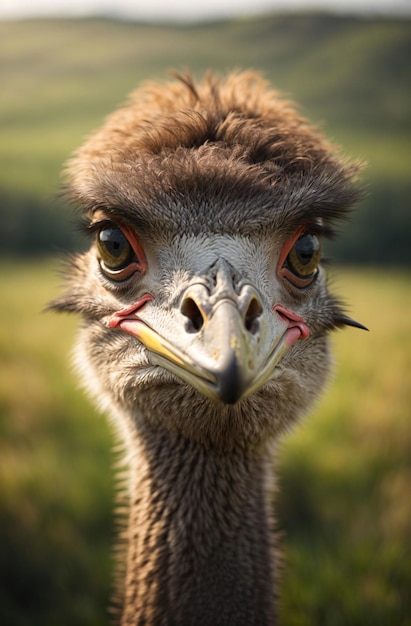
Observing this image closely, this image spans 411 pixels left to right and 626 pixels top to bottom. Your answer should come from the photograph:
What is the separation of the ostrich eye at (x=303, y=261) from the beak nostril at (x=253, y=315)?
1.80 feet

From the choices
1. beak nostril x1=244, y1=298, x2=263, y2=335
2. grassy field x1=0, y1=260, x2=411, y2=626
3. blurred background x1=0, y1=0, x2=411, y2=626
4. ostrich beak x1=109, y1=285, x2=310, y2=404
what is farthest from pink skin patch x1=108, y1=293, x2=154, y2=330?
blurred background x1=0, y1=0, x2=411, y2=626

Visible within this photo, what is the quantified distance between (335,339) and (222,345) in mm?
5831

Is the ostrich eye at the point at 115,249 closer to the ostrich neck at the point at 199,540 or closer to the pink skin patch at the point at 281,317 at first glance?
the pink skin patch at the point at 281,317

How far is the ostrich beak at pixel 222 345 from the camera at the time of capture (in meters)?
2.13

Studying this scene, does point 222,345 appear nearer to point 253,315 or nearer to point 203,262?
point 253,315

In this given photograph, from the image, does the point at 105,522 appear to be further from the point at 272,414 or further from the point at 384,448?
the point at 272,414

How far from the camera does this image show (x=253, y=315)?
237cm

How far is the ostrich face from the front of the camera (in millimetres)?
2512

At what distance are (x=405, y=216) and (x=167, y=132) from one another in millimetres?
5724

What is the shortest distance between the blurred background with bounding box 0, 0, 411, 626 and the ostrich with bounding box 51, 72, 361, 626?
183cm

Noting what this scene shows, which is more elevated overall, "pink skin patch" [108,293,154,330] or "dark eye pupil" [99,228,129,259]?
"dark eye pupil" [99,228,129,259]

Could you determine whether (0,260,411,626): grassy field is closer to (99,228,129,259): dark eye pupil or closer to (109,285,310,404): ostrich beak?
(99,228,129,259): dark eye pupil

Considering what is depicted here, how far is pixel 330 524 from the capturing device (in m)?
5.99

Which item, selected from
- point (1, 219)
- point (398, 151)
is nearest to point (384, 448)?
point (398, 151)
